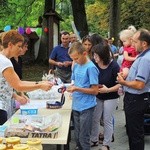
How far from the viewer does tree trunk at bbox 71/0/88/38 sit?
16.3 meters

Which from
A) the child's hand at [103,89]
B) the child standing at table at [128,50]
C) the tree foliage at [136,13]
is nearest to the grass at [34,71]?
the child standing at table at [128,50]

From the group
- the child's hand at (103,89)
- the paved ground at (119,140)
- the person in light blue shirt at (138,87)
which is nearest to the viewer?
the person in light blue shirt at (138,87)

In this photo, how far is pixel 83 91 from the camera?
14.5 feet

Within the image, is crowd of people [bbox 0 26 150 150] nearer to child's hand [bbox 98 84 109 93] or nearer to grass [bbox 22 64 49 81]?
child's hand [bbox 98 84 109 93]

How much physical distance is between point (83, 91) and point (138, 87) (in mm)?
653

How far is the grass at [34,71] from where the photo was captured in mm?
16144

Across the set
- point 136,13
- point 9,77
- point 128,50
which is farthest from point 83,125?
point 136,13

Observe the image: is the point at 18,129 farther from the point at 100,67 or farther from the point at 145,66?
the point at 100,67

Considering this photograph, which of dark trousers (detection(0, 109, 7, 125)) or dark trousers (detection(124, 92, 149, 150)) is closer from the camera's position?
dark trousers (detection(0, 109, 7, 125))

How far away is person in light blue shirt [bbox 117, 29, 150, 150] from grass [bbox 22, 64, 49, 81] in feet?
37.5

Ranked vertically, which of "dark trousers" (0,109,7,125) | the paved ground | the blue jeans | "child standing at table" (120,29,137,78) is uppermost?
"child standing at table" (120,29,137,78)

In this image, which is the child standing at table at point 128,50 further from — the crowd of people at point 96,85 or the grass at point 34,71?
the grass at point 34,71

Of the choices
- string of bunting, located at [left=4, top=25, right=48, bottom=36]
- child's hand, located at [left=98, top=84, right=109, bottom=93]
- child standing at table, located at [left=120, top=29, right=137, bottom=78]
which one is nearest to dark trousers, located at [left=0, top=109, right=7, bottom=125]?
child's hand, located at [left=98, top=84, right=109, bottom=93]

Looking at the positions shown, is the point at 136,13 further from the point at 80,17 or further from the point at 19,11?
the point at 80,17
